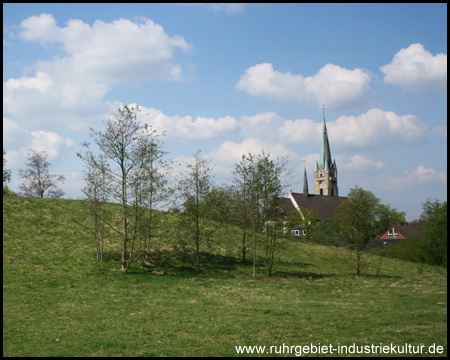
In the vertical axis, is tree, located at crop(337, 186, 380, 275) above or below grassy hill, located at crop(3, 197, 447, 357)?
above

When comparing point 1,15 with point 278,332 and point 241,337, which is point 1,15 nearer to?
point 241,337

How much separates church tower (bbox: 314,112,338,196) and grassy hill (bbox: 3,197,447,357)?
5035 inches

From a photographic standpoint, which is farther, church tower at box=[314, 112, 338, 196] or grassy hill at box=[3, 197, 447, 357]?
church tower at box=[314, 112, 338, 196]

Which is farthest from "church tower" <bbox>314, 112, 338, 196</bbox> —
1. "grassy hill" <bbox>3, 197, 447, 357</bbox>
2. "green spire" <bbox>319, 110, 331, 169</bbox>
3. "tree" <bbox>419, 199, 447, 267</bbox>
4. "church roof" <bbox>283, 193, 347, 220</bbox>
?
"grassy hill" <bbox>3, 197, 447, 357</bbox>

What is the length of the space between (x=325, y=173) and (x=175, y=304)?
14838cm

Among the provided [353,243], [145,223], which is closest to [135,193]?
[145,223]

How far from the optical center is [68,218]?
3284cm

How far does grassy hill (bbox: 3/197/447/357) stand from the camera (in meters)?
10.4

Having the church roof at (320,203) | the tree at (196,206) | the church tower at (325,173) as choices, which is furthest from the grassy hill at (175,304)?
the church tower at (325,173)

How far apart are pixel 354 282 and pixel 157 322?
58.6 ft

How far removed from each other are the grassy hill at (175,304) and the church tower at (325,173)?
128 metres

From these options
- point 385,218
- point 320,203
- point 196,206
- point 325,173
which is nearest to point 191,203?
point 196,206

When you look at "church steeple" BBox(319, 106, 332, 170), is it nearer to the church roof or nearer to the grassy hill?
the church roof

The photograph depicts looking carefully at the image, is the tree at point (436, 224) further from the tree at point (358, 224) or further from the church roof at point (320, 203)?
the church roof at point (320, 203)
